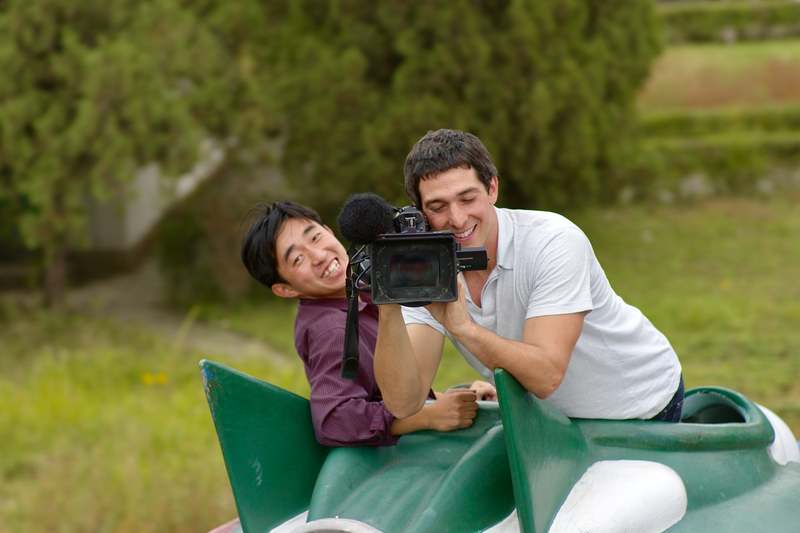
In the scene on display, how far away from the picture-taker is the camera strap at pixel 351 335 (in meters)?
2.19

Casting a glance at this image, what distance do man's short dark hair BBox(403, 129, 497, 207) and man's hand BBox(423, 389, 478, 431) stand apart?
0.43m

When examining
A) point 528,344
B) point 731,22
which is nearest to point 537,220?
point 528,344

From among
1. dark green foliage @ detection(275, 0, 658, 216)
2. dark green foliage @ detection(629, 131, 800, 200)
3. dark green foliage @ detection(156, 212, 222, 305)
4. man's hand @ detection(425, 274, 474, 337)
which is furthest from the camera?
dark green foliage @ detection(629, 131, 800, 200)

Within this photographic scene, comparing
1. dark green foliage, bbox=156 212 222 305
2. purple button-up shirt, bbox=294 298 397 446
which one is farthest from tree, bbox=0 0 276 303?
purple button-up shirt, bbox=294 298 397 446

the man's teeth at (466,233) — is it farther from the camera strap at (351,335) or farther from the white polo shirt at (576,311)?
the camera strap at (351,335)

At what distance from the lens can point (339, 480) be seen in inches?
92.7

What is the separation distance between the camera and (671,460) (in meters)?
2.36

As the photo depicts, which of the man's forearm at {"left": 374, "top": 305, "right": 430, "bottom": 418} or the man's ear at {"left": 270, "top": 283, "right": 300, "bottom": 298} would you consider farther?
the man's ear at {"left": 270, "top": 283, "right": 300, "bottom": 298}

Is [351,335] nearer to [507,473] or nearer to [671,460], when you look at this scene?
[507,473]

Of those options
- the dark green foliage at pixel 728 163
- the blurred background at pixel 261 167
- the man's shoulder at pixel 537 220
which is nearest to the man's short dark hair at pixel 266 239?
the man's shoulder at pixel 537 220

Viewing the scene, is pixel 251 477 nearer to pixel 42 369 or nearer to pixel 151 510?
pixel 151 510

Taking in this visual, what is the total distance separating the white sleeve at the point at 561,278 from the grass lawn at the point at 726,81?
39.4 feet

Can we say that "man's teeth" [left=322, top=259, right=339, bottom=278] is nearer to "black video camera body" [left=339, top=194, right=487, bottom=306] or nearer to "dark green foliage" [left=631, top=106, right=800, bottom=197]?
"black video camera body" [left=339, top=194, right=487, bottom=306]

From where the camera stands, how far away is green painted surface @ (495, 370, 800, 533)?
2109mm
